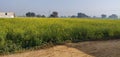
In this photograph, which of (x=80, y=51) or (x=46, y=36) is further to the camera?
(x=46, y=36)

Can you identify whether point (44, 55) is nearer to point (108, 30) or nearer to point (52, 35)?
point (52, 35)

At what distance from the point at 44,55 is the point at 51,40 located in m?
2.70

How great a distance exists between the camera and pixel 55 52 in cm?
1147

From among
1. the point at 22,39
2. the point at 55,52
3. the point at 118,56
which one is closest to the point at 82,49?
the point at 55,52

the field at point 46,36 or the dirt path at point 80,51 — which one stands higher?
the field at point 46,36

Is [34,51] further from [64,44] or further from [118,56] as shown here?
[118,56]

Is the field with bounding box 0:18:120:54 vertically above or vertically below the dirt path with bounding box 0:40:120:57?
above

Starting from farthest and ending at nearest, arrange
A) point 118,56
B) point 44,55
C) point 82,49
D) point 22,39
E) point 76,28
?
point 76,28, point 22,39, point 82,49, point 44,55, point 118,56

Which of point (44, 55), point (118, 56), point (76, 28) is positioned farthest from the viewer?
point (76, 28)

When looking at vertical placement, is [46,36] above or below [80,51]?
above

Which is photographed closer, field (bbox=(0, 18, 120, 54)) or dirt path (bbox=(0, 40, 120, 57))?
dirt path (bbox=(0, 40, 120, 57))

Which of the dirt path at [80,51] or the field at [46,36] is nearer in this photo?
the dirt path at [80,51]

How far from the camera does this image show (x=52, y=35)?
13.9m

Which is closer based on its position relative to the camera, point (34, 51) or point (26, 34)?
point (34, 51)
